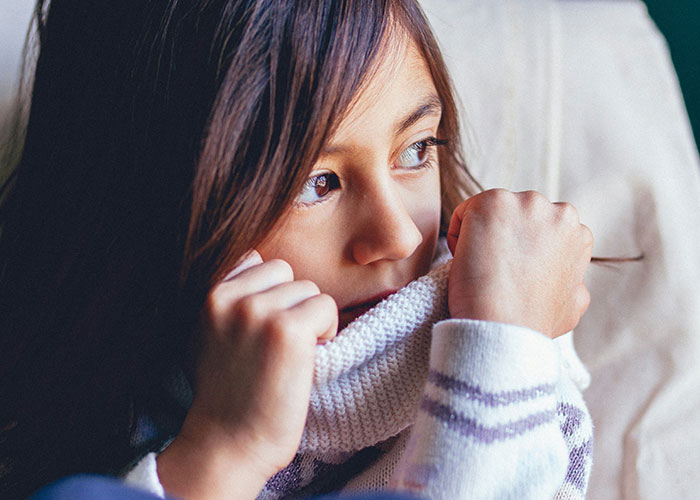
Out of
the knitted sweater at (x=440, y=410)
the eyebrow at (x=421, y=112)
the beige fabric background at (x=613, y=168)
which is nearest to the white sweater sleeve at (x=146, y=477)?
the knitted sweater at (x=440, y=410)

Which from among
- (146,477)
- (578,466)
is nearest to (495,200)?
(578,466)

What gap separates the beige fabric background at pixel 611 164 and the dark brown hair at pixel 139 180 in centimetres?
28

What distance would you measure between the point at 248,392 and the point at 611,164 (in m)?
0.64

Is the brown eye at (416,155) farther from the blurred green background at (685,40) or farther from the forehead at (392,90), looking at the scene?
the blurred green background at (685,40)

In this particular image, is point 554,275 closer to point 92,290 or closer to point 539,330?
point 539,330

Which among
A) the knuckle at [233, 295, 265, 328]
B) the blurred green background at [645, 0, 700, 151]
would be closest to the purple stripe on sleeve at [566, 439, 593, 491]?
the knuckle at [233, 295, 265, 328]

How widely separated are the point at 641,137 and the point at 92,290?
75cm

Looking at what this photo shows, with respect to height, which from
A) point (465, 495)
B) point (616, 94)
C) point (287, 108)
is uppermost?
point (287, 108)

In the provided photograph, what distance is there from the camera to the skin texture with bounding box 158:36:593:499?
50 centimetres

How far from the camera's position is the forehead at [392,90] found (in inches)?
21.1

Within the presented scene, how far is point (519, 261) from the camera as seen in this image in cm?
56

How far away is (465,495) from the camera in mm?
482

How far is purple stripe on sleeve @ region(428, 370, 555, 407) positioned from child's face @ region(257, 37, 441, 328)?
0.37 feet

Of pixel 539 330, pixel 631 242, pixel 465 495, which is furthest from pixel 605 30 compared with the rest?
pixel 465 495
